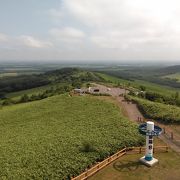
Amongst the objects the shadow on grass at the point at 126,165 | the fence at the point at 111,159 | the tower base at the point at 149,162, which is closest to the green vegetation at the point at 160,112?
the fence at the point at 111,159

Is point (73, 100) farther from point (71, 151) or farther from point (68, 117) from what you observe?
point (71, 151)

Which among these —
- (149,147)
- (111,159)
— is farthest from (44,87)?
(149,147)

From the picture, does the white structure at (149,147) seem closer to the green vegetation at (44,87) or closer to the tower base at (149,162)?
the tower base at (149,162)

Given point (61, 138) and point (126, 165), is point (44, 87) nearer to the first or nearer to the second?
point (61, 138)

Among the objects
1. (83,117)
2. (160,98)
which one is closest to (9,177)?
(83,117)

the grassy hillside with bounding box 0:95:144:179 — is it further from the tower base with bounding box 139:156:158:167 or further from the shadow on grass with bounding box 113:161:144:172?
the tower base with bounding box 139:156:158:167
